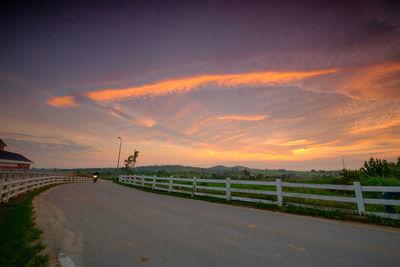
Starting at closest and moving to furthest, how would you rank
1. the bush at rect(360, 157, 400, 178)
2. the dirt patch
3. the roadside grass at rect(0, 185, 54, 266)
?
the roadside grass at rect(0, 185, 54, 266) → the dirt patch → the bush at rect(360, 157, 400, 178)

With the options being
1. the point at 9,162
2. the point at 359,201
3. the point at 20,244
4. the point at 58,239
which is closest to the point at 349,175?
the point at 359,201

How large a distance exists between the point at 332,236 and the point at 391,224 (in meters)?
2.81

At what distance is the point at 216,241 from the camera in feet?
13.0

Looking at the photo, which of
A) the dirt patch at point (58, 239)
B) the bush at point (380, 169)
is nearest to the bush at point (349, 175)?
the bush at point (380, 169)

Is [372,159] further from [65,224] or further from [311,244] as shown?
[65,224]

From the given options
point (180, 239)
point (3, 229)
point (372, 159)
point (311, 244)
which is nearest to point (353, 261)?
point (311, 244)

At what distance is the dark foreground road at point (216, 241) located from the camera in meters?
3.15

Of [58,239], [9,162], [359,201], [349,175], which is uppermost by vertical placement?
[9,162]

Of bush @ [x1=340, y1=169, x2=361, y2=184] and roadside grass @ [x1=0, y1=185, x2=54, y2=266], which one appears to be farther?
bush @ [x1=340, y1=169, x2=361, y2=184]

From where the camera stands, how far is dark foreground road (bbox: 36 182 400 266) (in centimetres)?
315

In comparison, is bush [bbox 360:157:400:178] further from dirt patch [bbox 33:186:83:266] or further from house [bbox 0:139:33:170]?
house [bbox 0:139:33:170]

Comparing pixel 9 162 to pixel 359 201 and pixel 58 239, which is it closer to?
pixel 58 239

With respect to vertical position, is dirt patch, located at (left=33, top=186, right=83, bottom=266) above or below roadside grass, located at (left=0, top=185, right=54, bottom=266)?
below

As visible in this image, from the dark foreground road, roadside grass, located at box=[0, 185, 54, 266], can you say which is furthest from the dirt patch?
roadside grass, located at box=[0, 185, 54, 266]
